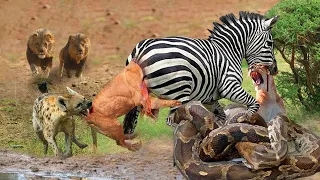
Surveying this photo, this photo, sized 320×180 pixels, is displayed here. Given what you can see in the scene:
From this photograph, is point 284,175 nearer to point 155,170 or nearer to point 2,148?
point 155,170

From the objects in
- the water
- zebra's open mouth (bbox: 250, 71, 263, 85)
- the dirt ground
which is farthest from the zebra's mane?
the water

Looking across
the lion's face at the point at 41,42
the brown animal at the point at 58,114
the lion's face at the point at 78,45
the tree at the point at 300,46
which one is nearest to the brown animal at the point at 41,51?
the lion's face at the point at 41,42

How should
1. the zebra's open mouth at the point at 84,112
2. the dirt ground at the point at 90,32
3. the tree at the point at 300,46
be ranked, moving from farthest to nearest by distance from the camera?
the dirt ground at the point at 90,32
the tree at the point at 300,46
the zebra's open mouth at the point at 84,112

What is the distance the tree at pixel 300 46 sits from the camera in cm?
843

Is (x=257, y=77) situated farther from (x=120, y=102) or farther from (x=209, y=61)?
(x=120, y=102)

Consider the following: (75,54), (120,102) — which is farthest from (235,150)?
(75,54)

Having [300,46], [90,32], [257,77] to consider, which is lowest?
[257,77]

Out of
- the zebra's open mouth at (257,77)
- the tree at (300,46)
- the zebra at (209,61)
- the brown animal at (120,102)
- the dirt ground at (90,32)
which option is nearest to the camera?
the zebra at (209,61)

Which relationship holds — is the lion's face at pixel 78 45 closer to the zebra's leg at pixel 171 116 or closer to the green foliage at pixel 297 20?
the zebra's leg at pixel 171 116

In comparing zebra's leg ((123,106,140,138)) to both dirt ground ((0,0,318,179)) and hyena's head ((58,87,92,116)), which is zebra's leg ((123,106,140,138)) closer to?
dirt ground ((0,0,318,179))

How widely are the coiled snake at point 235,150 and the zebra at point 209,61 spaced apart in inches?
A: 14.0

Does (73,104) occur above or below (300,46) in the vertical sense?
below

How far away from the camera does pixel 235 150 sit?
745 centimetres

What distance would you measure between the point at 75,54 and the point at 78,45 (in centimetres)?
24
